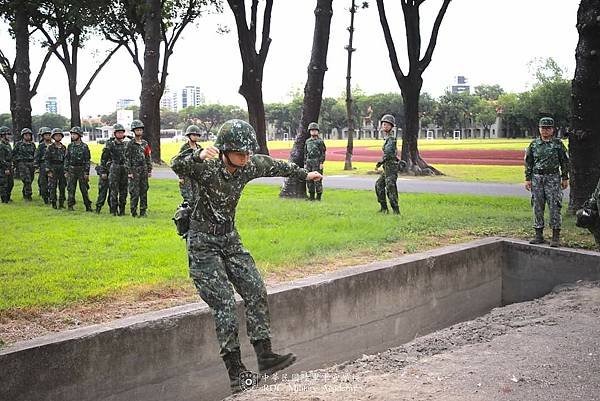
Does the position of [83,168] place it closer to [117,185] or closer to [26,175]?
[117,185]

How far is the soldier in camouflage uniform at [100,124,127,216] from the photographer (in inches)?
519

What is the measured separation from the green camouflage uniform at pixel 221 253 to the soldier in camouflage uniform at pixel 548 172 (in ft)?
19.3

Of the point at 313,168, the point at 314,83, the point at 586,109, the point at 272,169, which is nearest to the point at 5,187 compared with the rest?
the point at 313,168

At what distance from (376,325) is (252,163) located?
139 inches

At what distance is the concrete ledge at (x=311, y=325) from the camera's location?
5.14 metres

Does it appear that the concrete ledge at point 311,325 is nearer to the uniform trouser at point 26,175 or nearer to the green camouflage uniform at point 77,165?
the green camouflage uniform at point 77,165

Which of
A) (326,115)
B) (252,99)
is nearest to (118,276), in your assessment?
(252,99)

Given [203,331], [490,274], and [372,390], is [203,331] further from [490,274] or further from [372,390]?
[490,274]

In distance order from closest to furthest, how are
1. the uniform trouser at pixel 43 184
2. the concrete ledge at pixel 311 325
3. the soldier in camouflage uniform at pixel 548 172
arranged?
the concrete ledge at pixel 311 325, the soldier in camouflage uniform at pixel 548 172, the uniform trouser at pixel 43 184

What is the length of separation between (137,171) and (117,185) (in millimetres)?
634

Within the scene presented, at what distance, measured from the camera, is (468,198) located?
1642cm

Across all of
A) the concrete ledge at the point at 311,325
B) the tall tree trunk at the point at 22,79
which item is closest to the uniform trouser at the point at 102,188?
the concrete ledge at the point at 311,325

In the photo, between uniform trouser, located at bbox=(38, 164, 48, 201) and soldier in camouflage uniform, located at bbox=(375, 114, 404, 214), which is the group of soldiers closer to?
uniform trouser, located at bbox=(38, 164, 48, 201)

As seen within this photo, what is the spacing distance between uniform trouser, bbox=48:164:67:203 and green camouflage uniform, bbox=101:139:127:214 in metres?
1.98
